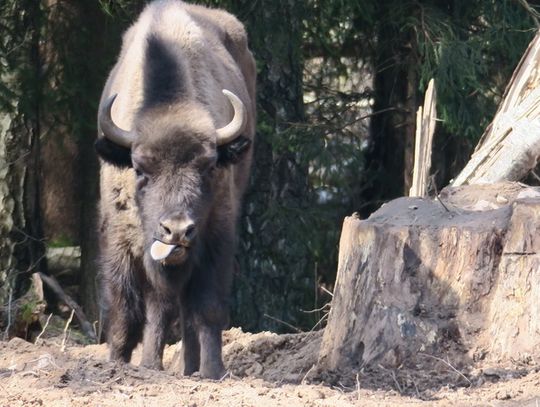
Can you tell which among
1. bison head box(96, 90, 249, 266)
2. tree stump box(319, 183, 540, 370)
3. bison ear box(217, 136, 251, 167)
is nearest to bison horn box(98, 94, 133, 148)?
bison head box(96, 90, 249, 266)

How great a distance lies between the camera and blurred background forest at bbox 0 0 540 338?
10734 mm

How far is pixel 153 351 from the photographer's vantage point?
25.6 feet

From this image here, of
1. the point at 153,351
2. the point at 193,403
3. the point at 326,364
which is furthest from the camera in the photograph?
the point at 153,351

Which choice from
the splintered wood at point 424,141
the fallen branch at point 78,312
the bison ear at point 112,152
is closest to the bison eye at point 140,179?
the bison ear at point 112,152

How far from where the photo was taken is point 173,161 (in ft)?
23.0

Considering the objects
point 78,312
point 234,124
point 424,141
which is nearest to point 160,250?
point 234,124

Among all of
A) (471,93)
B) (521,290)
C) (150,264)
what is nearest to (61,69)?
(471,93)

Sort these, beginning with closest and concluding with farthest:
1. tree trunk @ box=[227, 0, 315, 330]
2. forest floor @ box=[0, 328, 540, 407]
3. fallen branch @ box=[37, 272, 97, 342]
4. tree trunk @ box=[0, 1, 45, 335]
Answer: forest floor @ box=[0, 328, 540, 407]
fallen branch @ box=[37, 272, 97, 342]
tree trunk @ box=[0, 1, 45, 335]
tree trunk @ box=[227, 0, 315, 330]

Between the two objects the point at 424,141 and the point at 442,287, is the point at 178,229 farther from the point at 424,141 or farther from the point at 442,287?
the point at 424,141

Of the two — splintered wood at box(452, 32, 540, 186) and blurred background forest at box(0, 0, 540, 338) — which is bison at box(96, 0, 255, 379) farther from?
blurred background forest at box(0, 0, 540, 338)


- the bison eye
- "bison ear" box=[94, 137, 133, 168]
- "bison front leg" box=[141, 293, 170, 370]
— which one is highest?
"bison ear" box=[94, 137, 133, 168]

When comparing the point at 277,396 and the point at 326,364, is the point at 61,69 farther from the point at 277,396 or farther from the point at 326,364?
the point at 277,396

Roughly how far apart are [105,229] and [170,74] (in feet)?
3.53

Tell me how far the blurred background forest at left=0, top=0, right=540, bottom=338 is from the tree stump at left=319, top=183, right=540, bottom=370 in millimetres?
3692
